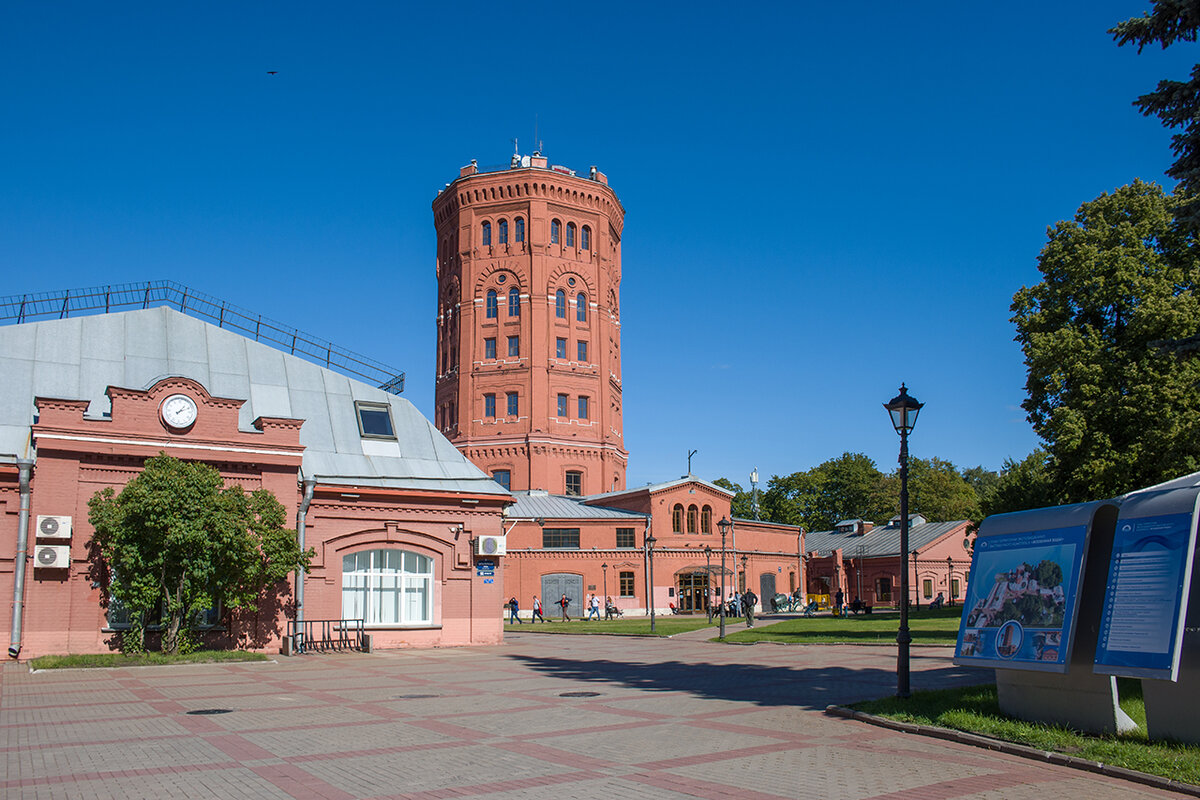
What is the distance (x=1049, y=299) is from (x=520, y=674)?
22648 mm

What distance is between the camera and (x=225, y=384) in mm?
28125

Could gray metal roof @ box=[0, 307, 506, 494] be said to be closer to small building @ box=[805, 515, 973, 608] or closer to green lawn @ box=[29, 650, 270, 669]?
green lawn @ box=[29, 650, 270, 669]

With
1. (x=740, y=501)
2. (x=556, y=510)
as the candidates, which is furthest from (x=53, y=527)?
(x=740, y=501)

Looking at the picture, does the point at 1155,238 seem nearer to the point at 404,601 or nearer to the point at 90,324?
the point at 404,601

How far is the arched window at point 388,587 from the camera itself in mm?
27188

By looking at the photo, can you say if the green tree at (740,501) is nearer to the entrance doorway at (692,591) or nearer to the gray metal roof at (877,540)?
the gray metal roof at (877,540)

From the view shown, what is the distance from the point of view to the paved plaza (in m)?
8.89

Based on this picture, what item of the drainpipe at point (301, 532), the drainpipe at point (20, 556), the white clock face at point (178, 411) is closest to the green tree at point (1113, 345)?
the drainpipe at point (301, 532)

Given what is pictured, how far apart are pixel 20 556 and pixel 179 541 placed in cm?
421

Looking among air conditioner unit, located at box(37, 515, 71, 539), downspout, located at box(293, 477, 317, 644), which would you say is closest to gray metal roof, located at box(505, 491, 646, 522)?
downspout, located at box(293, 477, 317, 644)

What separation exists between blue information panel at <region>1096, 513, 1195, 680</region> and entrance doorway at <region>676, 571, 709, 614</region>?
47960 mm

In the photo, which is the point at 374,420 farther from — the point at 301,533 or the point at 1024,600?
the point at 1024,600

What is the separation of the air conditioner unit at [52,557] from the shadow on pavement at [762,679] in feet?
37.9

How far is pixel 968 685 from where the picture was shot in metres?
16.2
